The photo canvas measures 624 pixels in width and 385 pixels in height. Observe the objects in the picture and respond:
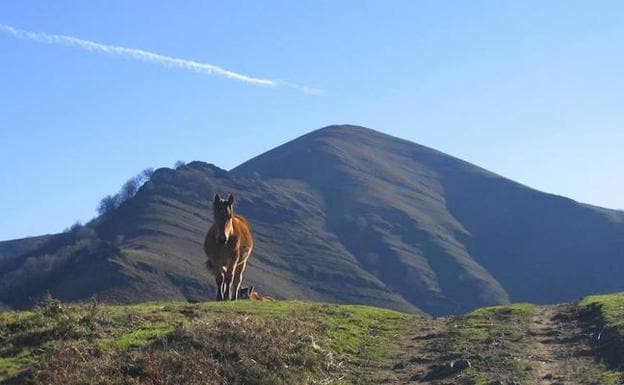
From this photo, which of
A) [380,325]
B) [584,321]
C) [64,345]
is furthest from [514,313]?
[64,345]

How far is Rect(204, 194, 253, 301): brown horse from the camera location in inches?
934

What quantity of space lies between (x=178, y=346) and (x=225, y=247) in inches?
358

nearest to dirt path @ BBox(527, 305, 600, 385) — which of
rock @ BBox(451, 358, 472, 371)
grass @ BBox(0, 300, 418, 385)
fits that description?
rock @ BBox(451, 358, 472, 371)

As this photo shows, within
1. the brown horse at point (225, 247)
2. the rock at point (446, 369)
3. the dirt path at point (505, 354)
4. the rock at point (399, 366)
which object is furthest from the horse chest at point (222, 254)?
the rock at point (446, 369)

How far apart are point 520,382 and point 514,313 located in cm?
971

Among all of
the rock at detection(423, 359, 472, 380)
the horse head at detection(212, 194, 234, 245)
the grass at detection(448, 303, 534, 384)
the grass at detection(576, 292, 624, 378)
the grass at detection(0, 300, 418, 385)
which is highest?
the horse head at detection(212, 194, 234, 245)

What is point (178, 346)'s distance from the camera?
15.3 meters

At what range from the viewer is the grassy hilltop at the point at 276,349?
1438 cm

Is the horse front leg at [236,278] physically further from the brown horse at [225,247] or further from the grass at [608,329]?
the grass at [608,329]

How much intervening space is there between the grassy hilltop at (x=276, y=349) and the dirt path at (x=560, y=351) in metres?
0.03

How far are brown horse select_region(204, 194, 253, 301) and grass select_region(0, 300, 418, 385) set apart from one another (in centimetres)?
356

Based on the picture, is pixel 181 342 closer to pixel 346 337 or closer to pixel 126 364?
pixel 126 364

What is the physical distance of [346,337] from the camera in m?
19.6

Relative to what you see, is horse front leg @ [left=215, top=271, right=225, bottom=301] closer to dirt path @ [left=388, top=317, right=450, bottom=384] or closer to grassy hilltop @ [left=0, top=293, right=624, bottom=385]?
grassy hilltop @ [left=0, top=293, right=624, bottom=385]
